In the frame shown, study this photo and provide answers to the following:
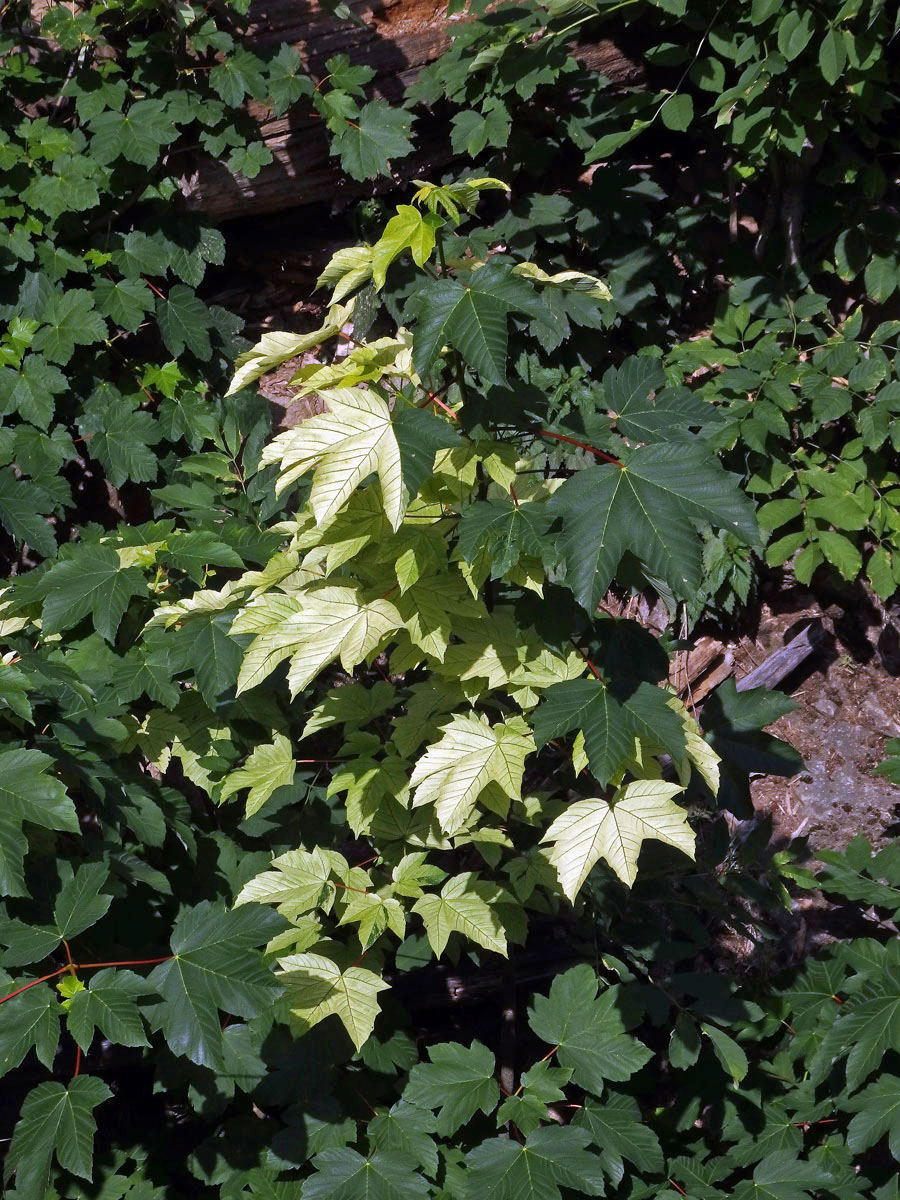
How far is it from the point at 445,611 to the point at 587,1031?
2.59ft

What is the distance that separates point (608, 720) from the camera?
147 cm

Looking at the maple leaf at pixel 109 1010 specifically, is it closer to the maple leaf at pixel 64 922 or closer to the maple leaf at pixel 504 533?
the maple leaf at pixel 64 922

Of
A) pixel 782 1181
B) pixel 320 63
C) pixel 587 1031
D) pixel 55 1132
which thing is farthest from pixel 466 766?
pixel 320 63

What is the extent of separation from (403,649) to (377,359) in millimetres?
502

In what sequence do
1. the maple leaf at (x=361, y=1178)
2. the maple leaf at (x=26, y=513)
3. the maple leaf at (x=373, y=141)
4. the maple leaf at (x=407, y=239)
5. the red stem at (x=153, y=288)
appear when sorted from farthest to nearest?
1. the red stem at (x=153, y=288)
2. the maple leaf at (x=373, y=141)
3. the maple leaf at (x=26, y=513)
4. the maple leaf at (x=361, y=1178)
5. the maple leaf at (x=407, y=239)

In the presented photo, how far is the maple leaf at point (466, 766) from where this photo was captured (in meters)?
1.54

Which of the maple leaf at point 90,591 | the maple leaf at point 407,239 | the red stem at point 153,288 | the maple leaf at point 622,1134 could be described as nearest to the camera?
the maple leaf at point 407,239

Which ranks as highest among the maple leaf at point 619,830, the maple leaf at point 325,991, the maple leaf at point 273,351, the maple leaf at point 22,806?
the maple leaf at point 273,351

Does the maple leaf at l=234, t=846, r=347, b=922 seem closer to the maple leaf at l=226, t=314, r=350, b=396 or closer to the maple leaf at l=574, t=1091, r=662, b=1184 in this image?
the maple leaf at l=574, t=1091, r=662, b=1184

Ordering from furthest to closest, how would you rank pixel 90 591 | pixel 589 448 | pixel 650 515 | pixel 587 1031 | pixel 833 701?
pixel 833 701 < pixel 90 591 < pixel 587 1031 < pixel 589 448 < pixel 650 515

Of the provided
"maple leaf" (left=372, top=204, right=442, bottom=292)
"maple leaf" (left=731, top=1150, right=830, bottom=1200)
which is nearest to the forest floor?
"maple leaf" (left=731, top=1150, right=830, bottom=1200)

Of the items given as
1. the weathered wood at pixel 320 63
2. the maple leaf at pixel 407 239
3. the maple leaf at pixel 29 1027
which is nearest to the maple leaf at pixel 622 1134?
the maple leaf at pixel 29 1027

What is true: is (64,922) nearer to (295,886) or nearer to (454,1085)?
(295,886)

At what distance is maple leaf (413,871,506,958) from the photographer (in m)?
1.76
